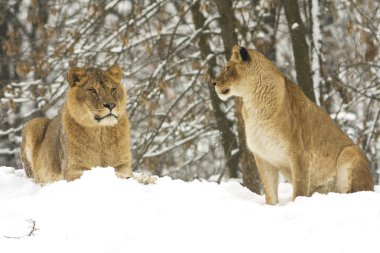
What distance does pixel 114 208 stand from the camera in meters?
5.56

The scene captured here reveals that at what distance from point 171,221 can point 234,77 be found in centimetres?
287

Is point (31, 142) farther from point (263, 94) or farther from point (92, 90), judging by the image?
point (263, 94)

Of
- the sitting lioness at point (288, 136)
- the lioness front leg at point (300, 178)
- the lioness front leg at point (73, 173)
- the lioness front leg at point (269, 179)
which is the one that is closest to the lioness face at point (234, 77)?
the sitting lioness at point (288, 136)

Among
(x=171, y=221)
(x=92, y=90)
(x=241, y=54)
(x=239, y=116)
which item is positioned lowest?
(x=239, y=116)

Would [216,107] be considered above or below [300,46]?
below

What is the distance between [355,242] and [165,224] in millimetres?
1341

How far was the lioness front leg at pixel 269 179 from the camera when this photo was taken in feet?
24.2

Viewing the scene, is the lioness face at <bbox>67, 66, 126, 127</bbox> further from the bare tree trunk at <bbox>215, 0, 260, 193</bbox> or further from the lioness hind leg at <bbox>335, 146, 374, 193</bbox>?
the bare tree trunk at <bbox>215, 0, 260, 193</bbox>

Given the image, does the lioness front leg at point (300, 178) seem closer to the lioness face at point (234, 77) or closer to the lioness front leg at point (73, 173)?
the lioness face at point (234, 77)

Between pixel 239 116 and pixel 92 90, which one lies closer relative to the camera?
pixel 92 90

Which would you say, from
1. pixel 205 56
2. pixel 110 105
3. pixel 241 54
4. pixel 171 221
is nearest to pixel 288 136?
pixel 241 54

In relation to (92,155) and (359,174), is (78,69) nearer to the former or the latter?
(92,155)

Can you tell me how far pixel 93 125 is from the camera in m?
7.62

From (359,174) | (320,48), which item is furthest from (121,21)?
(359,174)
